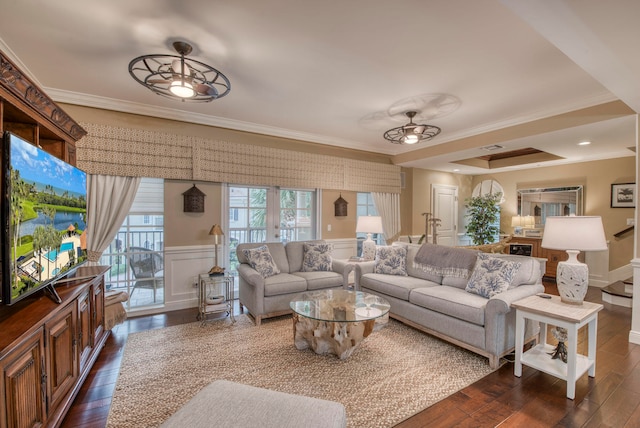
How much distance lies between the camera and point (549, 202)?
6.37 m

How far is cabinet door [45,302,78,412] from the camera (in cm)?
176

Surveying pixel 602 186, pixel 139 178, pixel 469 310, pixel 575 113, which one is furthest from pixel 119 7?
pixel 602 186

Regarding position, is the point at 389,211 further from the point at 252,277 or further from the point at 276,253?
the point at 252,277

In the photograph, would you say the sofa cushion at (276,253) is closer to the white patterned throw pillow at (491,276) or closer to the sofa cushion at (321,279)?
the sofa cushion at (321,279)

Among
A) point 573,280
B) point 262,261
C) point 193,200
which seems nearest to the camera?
point 573,280

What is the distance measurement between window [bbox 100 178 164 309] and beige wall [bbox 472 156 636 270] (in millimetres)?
7645

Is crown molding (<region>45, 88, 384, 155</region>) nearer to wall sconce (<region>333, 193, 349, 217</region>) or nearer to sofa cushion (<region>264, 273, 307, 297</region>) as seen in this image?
wall sconce (<region>333, 193, 349, 217</region>)

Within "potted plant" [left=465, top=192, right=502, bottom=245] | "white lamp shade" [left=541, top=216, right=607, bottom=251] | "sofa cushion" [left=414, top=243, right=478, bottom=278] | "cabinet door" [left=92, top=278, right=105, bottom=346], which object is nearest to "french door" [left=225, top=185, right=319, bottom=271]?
"cabinet door" [left=92, top=278, right=105, bottom=346]

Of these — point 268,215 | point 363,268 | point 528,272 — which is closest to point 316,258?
point 363,268

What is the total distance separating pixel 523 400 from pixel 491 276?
43.9 inches

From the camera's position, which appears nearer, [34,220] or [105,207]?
[34,220]

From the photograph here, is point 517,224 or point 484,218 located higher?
point 484,218

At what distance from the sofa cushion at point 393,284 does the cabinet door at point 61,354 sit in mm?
3050

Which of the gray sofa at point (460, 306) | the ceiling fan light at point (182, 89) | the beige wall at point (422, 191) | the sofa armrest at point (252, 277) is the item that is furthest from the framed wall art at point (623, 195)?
the ceiling fan light at point (182, 89)
